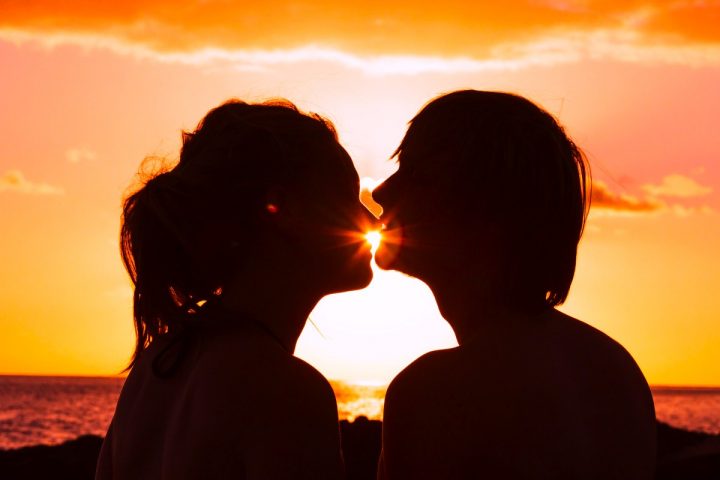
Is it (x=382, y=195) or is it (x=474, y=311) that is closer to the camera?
(x=474, y=311)

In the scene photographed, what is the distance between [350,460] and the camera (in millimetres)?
14219

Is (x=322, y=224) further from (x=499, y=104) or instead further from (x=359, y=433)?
(x=359, y=433)

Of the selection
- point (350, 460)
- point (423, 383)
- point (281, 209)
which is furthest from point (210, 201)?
point (350, 460)

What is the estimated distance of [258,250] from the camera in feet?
10.6

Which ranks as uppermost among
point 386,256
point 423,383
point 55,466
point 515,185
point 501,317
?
point 515,185

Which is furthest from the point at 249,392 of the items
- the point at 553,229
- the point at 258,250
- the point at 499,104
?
the point at 499,104

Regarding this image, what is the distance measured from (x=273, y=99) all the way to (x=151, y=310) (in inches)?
39.5

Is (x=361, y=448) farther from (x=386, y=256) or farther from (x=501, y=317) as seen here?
(x=501, y=317)

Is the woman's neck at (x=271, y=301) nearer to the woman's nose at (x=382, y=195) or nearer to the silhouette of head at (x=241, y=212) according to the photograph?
the silhouette of head at (x=241, y=212)

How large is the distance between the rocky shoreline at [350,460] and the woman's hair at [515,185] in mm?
8312

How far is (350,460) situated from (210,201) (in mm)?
11517

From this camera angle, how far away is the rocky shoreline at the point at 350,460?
13102mm

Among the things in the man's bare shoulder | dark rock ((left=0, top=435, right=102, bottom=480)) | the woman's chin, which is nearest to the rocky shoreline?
dark rock ((left=0, top=435, right=102, bottom=480))

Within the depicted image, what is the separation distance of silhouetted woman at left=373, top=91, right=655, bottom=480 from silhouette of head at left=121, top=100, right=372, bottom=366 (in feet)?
A: 1.08
